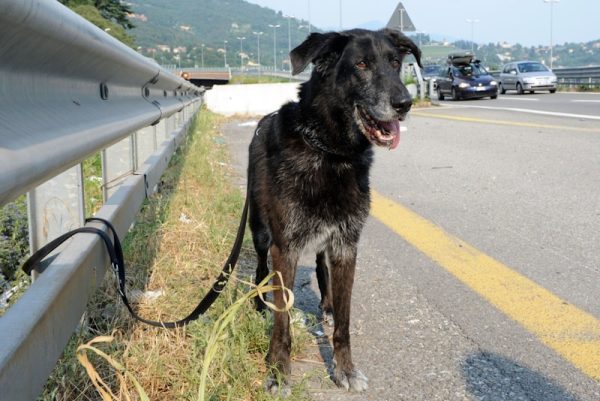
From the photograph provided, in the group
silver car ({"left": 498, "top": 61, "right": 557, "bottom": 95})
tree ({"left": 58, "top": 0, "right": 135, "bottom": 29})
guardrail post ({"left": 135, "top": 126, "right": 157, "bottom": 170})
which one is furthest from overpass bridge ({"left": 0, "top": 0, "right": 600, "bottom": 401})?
tree ({"left": 58, "top": 0, "right": 135, "bottom": 29})

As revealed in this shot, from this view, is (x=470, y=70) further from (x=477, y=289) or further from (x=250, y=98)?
(x=477, y=289)

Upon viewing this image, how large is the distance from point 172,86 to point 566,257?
3.63 metres

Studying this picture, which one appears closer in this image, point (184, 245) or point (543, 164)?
point (184, 245)

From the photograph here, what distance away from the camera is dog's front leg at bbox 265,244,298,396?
2.42 m

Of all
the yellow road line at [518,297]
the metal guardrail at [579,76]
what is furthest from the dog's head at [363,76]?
the metal guardrail at [579,76]

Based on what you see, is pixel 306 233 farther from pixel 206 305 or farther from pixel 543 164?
pixel 543 164

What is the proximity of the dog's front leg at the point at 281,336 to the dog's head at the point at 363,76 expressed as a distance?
0.63 metres

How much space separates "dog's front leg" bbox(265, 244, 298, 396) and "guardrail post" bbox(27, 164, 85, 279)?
2.52 ft

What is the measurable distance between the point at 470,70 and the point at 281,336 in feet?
85.7

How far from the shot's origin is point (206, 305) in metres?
2.44

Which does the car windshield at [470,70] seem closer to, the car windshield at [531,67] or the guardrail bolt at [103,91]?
the car windshield at [531,67]

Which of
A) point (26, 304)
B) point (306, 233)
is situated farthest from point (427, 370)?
point (26, 304)

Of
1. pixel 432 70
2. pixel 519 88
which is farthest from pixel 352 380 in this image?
pixel 432 70

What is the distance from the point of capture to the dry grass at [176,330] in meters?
2.14
